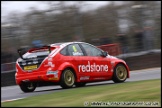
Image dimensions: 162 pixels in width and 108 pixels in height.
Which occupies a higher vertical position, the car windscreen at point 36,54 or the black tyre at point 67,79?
the car windscreen at point 36,54

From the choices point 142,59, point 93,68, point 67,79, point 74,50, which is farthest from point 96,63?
point 142,59

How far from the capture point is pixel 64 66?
44.8ft

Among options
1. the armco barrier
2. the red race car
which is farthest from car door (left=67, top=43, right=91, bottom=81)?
the armco barrier

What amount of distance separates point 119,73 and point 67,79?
2.36 metres

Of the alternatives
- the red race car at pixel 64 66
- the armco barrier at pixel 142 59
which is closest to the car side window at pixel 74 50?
the red race car at pixel 64 66

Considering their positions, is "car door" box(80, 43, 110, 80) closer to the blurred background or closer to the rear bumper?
the rear bumper

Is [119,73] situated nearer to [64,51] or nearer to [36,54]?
[64,51]

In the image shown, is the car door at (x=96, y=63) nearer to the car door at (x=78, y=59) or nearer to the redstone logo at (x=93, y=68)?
the redstone logo at (x=93, y=68)

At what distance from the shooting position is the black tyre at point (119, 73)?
15.2 m

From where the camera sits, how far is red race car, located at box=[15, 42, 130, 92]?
534 inches

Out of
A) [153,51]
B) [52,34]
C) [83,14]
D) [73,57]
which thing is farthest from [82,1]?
[73,57]

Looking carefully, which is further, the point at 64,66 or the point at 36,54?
the point at 36,54

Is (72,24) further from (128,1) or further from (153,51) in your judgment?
(153,51)

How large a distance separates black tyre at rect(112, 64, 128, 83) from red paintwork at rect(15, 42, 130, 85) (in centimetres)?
15
